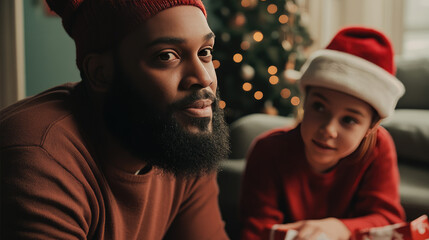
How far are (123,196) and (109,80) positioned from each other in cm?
22

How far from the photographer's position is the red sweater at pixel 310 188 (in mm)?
1190

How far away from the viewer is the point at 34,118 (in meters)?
0.72

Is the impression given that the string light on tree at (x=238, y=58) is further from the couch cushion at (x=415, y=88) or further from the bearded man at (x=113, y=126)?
the bearded man at (x=113, y=126)

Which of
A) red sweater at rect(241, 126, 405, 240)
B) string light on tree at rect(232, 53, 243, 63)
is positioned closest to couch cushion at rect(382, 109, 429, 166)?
red sweater at rect(241, 126, 405, 240)

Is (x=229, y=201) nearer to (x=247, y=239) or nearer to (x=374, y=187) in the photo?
(x=247, y=239)

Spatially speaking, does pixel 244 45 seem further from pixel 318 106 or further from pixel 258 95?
pixel 318 106

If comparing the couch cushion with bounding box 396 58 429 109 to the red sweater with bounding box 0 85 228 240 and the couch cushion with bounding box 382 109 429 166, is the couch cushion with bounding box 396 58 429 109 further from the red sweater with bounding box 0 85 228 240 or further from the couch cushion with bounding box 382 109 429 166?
the red sweater with bounding box 0 85 228 240

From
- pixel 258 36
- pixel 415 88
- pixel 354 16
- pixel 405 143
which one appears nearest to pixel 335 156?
pixel 405 143

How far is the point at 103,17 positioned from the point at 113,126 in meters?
0.19

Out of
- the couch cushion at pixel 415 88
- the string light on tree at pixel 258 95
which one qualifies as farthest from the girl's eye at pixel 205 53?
the string light on tree at pixel 258 95

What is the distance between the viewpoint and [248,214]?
122cm

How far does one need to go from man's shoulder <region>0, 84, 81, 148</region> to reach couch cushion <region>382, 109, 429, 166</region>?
4.52ft

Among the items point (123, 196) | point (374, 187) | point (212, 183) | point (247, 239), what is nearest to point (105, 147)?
point (123, 196)

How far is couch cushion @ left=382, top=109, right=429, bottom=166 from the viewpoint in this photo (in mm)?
1802
